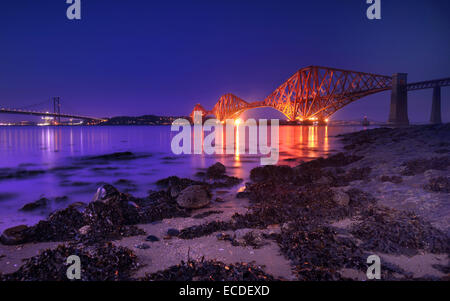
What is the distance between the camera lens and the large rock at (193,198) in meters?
5.55

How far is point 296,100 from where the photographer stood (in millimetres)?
79750

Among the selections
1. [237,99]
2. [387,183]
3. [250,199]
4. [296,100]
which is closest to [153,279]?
[250,199]

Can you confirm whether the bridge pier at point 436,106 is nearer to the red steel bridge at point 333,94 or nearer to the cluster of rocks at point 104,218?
the red steel bridge at point 333,94

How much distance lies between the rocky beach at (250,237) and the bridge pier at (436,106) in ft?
184

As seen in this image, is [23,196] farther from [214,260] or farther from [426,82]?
[426,82]

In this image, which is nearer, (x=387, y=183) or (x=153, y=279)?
(x=153, y=279)

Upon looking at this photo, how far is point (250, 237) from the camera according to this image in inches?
147

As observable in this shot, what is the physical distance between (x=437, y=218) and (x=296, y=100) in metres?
80.3

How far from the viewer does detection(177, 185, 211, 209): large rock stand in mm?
5555

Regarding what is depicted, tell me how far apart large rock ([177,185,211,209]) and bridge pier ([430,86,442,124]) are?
6012 cm

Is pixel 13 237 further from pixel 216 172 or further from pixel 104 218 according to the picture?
pixel 216 172

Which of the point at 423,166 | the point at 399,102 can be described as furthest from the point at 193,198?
the point at 399,102

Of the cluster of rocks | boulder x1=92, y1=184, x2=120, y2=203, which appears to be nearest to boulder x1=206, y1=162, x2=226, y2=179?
the cluster of rocks

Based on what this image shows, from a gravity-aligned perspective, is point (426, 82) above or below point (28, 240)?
above
